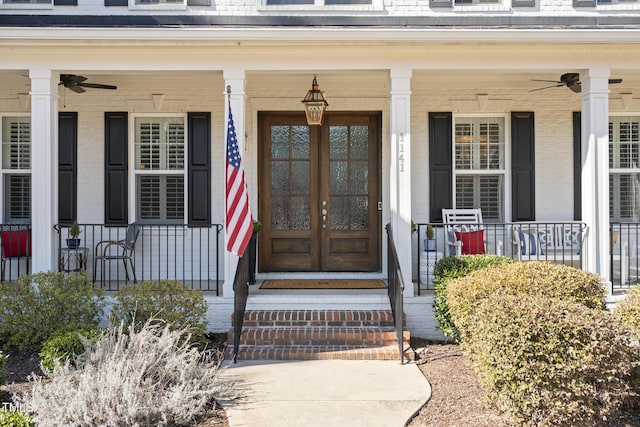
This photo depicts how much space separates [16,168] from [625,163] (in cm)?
938

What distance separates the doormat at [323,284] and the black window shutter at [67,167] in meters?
3.23

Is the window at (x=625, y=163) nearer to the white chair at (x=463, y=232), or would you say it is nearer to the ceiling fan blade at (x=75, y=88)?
the white chair at (x=463, y=232)

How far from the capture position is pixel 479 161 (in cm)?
889

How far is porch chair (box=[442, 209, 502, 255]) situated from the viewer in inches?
318

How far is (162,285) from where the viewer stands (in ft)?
20.9

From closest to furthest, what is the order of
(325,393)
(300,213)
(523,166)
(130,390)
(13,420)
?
(13,420), (130,390), (325,393), (523,166), (300,213)

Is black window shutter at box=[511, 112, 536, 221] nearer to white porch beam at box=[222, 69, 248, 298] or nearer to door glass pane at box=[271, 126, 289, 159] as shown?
door glass pane at box=[271, 126, 289, 159]

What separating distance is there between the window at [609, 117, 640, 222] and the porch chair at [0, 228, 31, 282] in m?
8.75

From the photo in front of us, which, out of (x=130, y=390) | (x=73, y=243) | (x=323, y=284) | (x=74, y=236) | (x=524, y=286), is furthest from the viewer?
(x=73, y=243)

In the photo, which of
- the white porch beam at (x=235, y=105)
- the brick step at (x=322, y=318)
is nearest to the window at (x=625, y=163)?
the brick step at (x=322, y=318)

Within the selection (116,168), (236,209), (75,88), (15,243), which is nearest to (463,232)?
(236,209)

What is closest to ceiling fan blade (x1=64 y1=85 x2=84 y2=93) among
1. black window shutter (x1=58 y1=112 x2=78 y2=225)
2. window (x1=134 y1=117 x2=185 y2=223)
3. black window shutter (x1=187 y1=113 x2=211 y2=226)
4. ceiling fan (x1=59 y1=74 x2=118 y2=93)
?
ceiling fan (x1=59 y1=74 x2=118 y2=93)

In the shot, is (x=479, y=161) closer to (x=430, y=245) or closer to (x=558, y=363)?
(x=430, y=245)

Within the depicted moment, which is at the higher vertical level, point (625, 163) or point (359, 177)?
point (625, 163)
